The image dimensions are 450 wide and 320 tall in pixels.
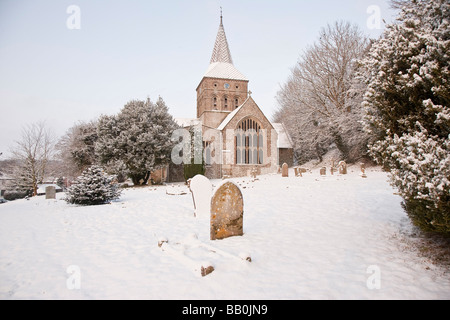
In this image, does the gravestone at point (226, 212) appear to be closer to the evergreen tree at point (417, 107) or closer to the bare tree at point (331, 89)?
the evergreen tree at point (417, 107)

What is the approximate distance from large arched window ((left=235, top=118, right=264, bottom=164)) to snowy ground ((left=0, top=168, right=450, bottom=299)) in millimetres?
19166

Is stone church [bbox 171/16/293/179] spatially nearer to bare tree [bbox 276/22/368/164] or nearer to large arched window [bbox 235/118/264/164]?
large arched window [bbox 235/118/264/164]

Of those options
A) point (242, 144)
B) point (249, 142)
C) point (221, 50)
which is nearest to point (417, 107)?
point (242, 144)

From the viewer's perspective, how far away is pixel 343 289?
3463mm

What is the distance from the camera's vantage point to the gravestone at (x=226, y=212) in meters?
5.57

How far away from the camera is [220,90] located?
32938 millimetres

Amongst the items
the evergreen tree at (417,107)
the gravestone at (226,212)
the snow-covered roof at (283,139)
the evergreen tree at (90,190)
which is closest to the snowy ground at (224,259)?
the gravestone at (226,212)

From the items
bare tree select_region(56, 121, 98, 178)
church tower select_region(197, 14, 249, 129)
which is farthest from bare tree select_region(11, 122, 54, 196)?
church tower select_region(197, 14, 249, 129)

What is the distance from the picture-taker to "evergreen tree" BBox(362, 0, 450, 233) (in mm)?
3732

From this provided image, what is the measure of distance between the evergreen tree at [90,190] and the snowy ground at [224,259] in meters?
2.70

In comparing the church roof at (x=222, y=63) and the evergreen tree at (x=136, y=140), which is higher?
the church roof at (x=222, y=63)

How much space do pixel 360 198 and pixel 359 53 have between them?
17.2 meters

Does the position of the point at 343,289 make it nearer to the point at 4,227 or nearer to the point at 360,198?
the point at 360,198

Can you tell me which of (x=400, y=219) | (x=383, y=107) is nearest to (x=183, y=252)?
(x=383, y=107)
